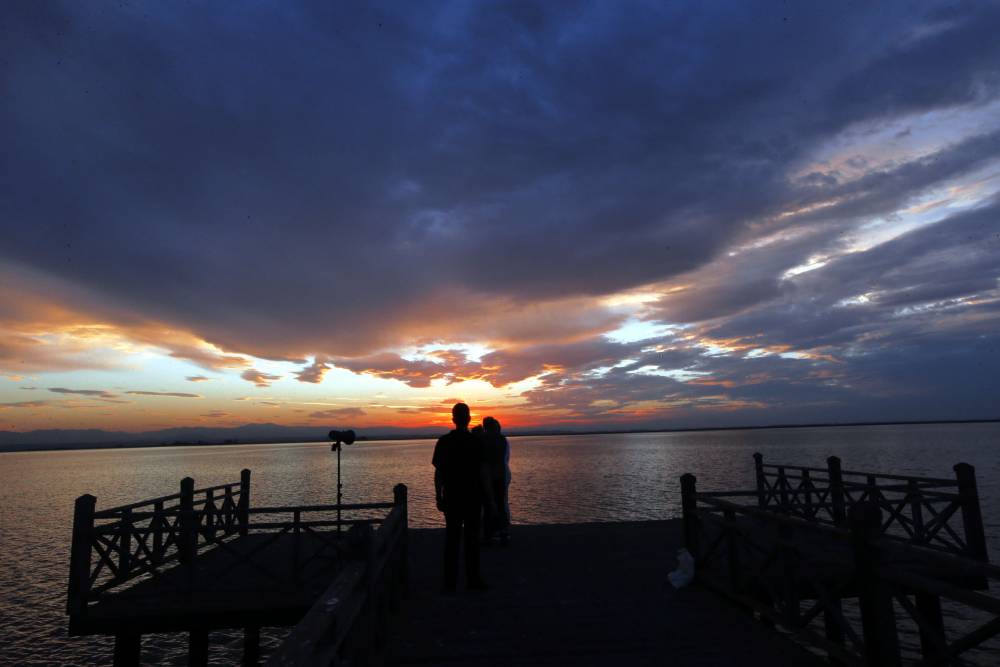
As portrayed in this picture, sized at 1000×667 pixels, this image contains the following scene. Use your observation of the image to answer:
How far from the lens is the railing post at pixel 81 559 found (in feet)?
27.9

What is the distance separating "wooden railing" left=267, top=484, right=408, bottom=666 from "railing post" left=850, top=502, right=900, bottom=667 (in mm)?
4377

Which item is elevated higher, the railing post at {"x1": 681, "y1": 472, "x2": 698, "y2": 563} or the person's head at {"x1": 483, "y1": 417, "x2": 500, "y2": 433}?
the person's head at {"x1": 483, "y1": 417, "x2": 500, "y2": 433}

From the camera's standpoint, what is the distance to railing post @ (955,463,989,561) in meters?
9.69

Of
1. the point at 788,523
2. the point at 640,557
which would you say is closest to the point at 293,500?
the point at 640,557

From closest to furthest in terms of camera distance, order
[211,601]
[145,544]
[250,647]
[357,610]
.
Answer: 1. [357,610]
2. [211,601]
3. [145,544]
4. [250,647]

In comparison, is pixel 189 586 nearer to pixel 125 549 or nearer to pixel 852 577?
pixel 125 549

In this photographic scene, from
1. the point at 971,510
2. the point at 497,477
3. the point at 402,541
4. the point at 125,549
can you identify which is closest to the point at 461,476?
the point at 402,541

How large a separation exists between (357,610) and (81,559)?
684 centimetres

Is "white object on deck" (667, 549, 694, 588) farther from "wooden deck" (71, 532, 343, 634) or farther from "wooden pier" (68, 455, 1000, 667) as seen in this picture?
"wooden deck" (71, 532, 343, 634)

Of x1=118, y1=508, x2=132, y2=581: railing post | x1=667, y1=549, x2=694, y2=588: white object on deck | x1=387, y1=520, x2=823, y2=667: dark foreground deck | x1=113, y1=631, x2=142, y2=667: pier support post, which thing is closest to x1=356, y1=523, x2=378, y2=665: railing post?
x1=387, y1=520, x2=823, y2=667: dark foreground deck

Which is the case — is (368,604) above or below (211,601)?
above

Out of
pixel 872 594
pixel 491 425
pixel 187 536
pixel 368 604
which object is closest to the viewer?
pixel 872 594

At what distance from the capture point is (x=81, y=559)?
8.56 m

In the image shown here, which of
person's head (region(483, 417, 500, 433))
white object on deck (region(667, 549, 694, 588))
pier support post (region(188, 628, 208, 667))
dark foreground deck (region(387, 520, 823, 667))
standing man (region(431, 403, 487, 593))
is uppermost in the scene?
person's head (region(483, 417, 500, 433))
